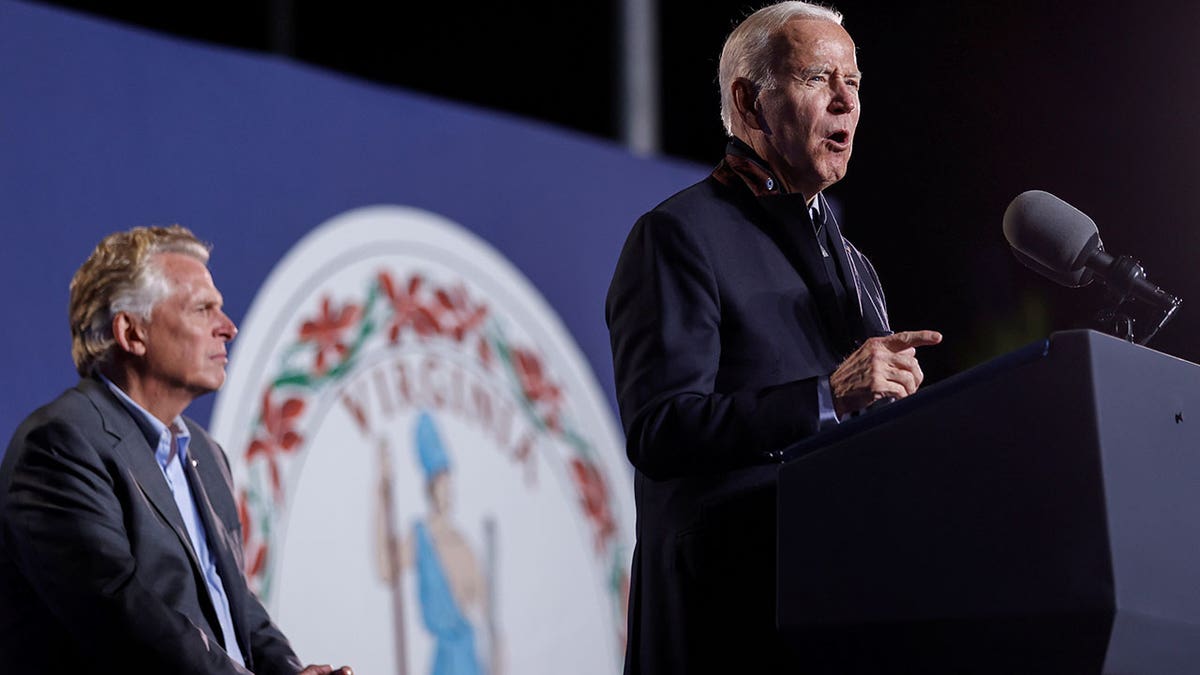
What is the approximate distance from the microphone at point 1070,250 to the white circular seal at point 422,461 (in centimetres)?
206

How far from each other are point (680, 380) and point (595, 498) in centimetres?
246

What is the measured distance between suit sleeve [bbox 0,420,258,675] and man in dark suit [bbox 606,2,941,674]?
944 millimetres

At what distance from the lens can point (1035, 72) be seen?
11.6 ft

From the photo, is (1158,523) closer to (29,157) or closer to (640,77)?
(29,157)

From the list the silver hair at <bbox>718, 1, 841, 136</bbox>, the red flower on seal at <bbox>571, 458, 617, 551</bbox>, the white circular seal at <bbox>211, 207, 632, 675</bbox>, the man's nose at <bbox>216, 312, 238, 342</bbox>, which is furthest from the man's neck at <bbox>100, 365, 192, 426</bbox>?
the red flower on seal at <bbox>571, 458, 617, 551</bbox>

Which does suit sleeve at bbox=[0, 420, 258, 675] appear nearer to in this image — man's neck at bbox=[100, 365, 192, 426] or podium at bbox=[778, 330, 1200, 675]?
man's neck at bbox=[100, 365, 192, 426]

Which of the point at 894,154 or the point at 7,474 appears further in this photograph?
the point at 894,154

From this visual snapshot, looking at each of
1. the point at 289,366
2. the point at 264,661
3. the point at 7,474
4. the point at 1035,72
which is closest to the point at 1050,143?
the point at 1035,72

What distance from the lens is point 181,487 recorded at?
8.74 ft

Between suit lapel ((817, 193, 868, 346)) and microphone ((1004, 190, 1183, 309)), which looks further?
suit lapel ((817, 193, 868, 346))

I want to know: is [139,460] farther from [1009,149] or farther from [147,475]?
[1009,149]

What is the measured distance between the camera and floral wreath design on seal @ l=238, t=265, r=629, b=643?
3.31 metres

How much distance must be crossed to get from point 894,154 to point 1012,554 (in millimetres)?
2597

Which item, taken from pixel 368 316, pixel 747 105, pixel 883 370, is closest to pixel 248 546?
pixel 368 316
